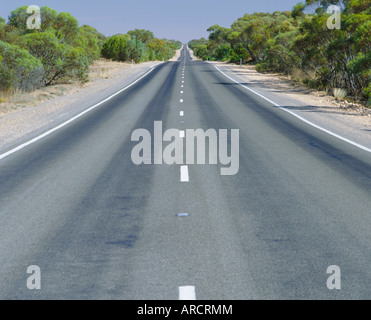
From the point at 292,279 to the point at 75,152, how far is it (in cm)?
792

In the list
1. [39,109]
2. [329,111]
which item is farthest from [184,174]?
[39,109]

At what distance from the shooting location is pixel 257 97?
87.4 feet

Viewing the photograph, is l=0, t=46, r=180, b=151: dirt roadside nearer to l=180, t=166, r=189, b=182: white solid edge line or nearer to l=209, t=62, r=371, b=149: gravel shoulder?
l=180, t=166, r=189, b=182: white solid edge line

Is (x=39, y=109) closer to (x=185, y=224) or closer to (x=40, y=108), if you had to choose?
(x=40, y=108)

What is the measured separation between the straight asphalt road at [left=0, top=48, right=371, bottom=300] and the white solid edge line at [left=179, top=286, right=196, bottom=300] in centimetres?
2

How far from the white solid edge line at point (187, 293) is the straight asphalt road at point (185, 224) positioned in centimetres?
2

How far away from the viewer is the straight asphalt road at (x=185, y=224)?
463 centimetres

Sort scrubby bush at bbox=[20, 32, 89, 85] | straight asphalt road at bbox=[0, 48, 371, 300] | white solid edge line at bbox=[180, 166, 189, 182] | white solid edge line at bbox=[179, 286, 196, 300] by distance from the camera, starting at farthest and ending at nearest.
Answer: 1. scrubby bush at bbox=[20, 32, 89, 85]
2. white solid edge line at bbox=[180, 166, 189, 182]
3. straight asphalt road at bbox=[0, 48, 371, 300]
4. white solid edge line at bbox=[179, 286, 196, 300]

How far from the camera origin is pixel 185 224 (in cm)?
634

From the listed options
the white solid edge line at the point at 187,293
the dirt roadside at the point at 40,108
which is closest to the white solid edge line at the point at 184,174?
the white solid edge line at the point at 187,293

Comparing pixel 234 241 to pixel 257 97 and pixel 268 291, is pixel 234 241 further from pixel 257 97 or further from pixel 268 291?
pixel 257 97

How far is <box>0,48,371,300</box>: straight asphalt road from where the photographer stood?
463cm

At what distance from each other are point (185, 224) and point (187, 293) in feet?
6.49

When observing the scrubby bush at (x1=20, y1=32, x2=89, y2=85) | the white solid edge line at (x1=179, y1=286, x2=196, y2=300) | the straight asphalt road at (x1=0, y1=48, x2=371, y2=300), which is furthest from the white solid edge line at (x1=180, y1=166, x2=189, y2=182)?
the scrubby bush at (x1=20, y1=32, x2=89, y2=85)
